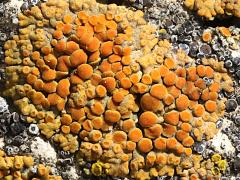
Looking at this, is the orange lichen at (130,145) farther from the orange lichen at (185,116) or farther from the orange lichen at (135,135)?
the orange lichen at (185,116)

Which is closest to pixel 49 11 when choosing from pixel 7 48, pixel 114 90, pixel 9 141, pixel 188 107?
pixel 7 48

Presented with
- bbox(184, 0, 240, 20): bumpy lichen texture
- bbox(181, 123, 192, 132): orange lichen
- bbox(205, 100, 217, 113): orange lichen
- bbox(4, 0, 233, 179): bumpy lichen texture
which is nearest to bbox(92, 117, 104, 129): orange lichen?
bbox(4, 0, 233, 179): bumpy lichen texture

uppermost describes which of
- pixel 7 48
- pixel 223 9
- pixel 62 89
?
pixel 223 9

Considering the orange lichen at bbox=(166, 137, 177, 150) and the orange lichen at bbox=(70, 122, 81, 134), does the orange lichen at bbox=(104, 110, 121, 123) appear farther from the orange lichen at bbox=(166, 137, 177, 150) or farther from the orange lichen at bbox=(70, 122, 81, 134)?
the orange lichen at bbox=(166, 137, 177, 150)

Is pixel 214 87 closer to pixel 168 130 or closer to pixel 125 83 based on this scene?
pixel 168 130

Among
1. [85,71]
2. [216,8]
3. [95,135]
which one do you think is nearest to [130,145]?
[95,135]

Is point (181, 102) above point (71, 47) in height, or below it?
below

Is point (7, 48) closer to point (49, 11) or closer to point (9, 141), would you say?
point (49, 11)

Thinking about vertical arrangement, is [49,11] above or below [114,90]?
above
